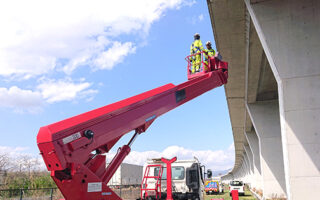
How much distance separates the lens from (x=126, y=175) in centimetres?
2730

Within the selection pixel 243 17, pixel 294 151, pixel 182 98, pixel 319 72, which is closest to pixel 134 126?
pixel 182 98

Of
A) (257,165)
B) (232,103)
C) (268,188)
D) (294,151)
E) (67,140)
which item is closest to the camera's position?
(67,140)

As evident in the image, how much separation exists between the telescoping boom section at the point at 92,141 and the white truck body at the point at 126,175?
19601mm

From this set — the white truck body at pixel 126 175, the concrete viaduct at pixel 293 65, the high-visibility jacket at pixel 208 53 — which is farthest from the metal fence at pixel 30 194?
the concrete viaduct at pixel 293 65

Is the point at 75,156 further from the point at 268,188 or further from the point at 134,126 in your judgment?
the point at 268,188

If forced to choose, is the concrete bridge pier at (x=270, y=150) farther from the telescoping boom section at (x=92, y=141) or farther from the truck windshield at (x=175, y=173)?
the telescoping boom section at (x=92, y=141)

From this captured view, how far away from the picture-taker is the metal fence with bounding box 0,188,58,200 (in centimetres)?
1293

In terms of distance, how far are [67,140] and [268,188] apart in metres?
19.5

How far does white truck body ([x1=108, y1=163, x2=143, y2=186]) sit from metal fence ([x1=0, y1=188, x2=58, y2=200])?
10324mm

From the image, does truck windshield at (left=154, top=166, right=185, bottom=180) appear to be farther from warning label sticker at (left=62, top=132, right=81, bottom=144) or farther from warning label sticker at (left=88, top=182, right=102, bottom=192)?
warning label sticker at (left=62, top=132, right=81, bottom=144)

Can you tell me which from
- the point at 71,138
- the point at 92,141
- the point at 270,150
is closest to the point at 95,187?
the point at 92,141

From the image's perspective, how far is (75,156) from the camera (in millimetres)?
4621

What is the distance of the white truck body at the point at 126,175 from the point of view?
1009 inches

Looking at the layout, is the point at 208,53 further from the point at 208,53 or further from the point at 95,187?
the point at 95,187
